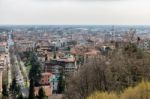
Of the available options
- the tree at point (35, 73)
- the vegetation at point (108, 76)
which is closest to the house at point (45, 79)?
the tree at point (35, 73)

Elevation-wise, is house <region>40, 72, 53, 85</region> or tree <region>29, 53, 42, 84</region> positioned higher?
tree <region>29, 53, 42, 84</region>

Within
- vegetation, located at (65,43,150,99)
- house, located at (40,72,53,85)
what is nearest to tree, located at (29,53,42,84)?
house, located at (40,72,53,85)

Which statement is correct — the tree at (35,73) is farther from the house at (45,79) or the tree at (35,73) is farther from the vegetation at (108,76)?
the vegetation at (108,76)

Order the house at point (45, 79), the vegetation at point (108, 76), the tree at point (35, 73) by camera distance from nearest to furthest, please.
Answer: the vegetation at point (108, 76) < the tree at point (35, 73) < the house at point (45, 79)

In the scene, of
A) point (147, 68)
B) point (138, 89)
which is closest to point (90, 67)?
point (147, 68)

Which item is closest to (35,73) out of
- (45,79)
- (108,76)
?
(45,79)

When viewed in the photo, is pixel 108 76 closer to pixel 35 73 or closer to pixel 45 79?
pixel 45 79

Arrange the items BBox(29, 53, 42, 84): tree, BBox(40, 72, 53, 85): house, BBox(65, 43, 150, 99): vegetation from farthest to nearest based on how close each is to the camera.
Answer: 1. BBox(40, 72, 53, 85): house
2. BBox(29, 53, 42, 84): tree
3. BBox(65, 43, 150, 99): vegetation

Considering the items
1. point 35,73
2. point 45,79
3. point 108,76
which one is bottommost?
point 45,79

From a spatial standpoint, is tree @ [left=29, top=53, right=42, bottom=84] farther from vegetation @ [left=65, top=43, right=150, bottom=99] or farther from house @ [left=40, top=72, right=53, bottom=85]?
vegetation @ [left=65, top=43, right=150, bottom=99]

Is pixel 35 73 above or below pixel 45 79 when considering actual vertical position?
above

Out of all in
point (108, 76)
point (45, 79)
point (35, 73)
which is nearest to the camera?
point (108, 76)
